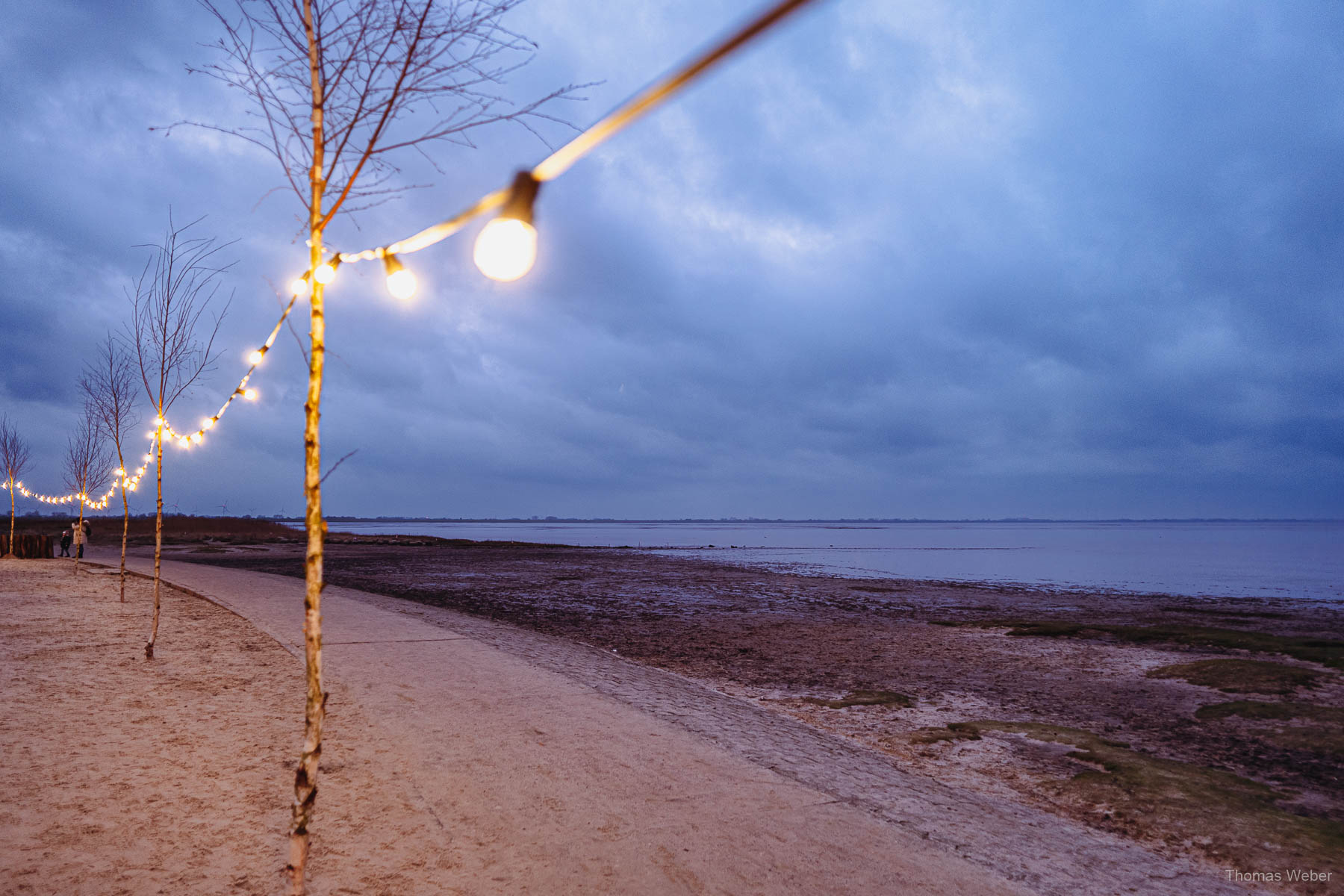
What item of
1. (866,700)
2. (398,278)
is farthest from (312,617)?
(866,700)

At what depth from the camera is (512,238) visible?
222 centimetres

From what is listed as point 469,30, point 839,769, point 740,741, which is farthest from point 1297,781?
point 469,30

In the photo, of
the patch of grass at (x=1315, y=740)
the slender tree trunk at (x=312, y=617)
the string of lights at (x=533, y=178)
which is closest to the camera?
the string of lights at (x=533, y=178)

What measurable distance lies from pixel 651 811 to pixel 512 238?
425 centimetres

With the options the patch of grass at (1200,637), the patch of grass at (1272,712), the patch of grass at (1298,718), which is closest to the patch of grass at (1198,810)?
the patch of grass at (1298,718)

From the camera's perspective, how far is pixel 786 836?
4676 millimetres

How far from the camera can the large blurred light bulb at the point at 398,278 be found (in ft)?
11.3

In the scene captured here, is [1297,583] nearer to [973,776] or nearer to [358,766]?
[973,776]

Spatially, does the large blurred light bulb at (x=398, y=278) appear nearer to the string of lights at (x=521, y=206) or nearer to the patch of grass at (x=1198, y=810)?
the string of lights at (x=521, y=206)

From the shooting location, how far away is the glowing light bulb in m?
2.17

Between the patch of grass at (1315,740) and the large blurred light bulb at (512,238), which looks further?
the patch of grass at (1315,740)

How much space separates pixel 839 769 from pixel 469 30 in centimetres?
618

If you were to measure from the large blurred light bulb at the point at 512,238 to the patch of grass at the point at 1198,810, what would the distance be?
6278 mm

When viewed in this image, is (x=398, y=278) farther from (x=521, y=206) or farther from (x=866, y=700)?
(x=866, y=700)
